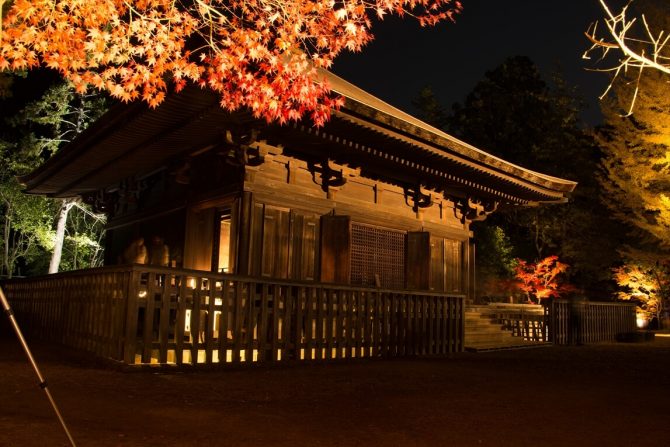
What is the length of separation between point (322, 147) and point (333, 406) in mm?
7140

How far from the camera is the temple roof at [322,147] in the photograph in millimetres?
9617

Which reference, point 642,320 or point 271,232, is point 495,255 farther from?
point 271,232

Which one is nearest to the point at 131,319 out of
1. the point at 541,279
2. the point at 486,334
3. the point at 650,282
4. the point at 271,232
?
A: the point at 271,232

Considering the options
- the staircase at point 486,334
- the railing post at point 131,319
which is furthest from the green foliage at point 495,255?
the railing post at point 131,319

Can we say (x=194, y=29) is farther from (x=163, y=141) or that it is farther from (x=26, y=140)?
(x=26, y=140)

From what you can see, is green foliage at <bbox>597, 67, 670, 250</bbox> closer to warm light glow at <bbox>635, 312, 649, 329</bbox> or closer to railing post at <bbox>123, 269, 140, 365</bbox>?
warm light glow at <bbox>635, 312, 649, 329</bbox>

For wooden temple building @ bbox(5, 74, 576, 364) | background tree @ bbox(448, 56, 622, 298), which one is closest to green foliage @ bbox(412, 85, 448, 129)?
background tree @ bbox(448, 56, 622, 298)

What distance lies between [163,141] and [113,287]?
4665 millimetres

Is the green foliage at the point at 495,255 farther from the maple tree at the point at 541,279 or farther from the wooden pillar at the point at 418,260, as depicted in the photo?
the wooden pillar at the point at 418,260

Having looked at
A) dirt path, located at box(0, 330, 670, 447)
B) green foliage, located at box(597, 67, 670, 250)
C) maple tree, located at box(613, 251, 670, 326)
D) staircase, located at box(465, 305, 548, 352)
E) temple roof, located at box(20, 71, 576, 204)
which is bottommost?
dirt path, located at box(0, 330, 670, 447)

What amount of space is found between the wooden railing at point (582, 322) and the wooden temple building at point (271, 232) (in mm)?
2569

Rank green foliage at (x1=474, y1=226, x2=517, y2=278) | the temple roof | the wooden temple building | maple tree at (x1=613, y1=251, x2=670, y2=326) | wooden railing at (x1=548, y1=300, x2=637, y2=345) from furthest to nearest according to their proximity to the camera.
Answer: green foliage at (x1=474, y1=226, x2=517, y2=278) → maple tree at (x1=613, y1=251, x2=670, y2=326) → wooden railing at (x1=548, y1=300, x2=637, y2=345) → the temple roof → the wooden temple building

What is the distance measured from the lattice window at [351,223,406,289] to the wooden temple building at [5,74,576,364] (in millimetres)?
40

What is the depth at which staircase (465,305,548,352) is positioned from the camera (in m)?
13.1
